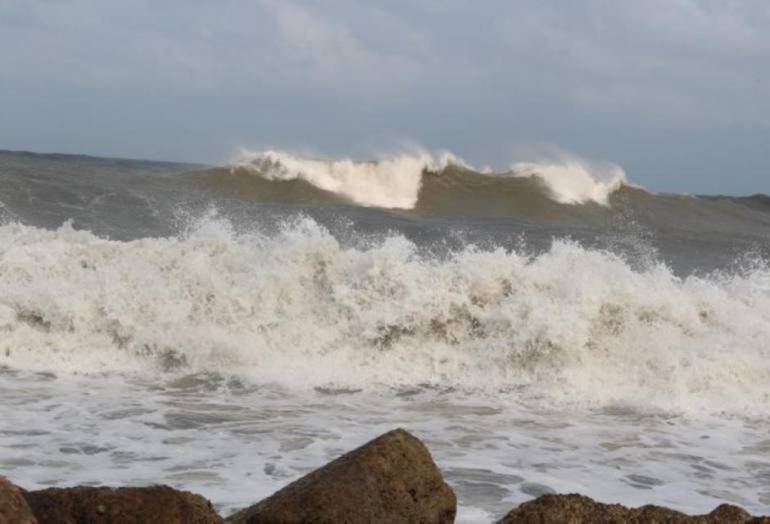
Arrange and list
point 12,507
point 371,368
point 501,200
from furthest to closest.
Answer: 1. point 501,200
2. point 371,368
3. point 12,507

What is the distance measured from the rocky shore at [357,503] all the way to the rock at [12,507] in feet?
0.08

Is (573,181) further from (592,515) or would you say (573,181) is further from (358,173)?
(592,515)

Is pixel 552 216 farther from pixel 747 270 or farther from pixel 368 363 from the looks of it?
pixel 368 363

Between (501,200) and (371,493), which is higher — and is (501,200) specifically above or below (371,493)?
above

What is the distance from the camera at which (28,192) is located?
17.6 meters

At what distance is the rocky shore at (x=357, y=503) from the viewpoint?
10.4ft

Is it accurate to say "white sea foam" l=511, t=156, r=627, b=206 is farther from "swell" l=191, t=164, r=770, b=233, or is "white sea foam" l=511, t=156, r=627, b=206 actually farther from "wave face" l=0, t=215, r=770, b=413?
"wave face" l=0, t=215, r=770, b=413

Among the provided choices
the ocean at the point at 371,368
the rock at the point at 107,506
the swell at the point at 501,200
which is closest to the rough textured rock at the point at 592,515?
the rock at the point at 107,506

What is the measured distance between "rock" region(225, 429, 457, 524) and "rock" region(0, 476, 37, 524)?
78 cm

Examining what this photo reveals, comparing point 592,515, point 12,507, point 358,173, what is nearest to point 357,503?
point 592,515

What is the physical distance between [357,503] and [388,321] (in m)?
5.78

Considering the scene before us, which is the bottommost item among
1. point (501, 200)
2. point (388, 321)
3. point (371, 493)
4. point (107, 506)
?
point (107, 506)

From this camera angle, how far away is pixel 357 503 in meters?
3.40

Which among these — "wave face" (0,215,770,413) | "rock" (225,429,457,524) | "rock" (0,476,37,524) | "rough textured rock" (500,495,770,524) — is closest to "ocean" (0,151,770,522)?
"wave face" (0,215,770,413)
